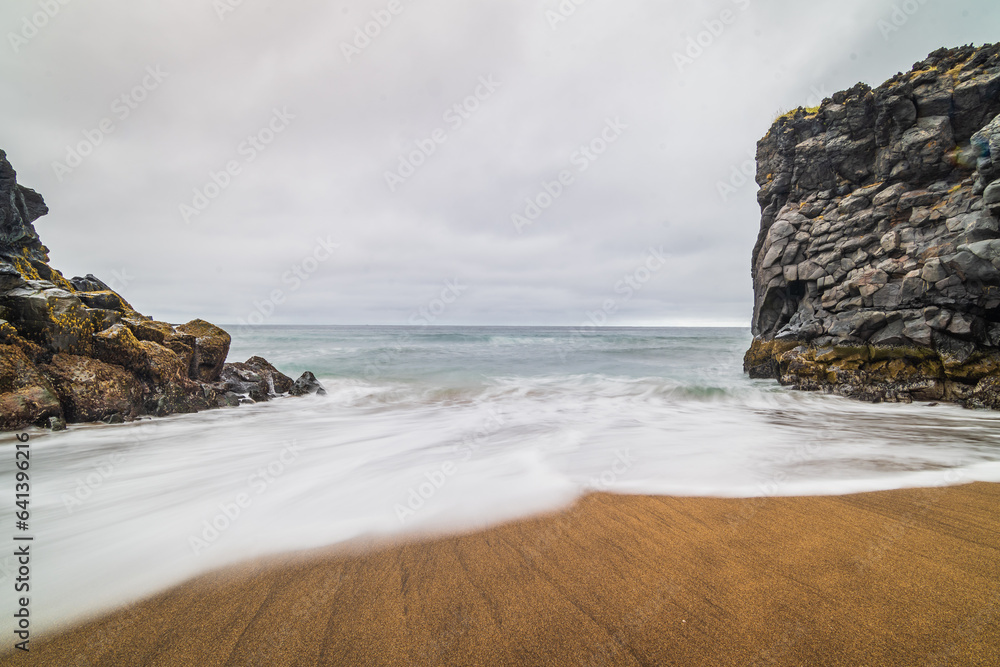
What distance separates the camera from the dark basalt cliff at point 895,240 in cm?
839

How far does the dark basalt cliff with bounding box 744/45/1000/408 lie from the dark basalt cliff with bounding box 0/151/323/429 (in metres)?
15.1

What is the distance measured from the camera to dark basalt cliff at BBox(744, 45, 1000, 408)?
8391 millimetres

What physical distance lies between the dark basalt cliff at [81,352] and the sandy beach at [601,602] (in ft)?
20.1

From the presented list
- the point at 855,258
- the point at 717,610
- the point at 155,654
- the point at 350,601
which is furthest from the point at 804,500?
the point at 855,258

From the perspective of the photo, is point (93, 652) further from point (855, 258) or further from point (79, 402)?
point (855, 258)

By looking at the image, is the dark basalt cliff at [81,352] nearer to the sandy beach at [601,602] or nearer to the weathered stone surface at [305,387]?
the weathered stone surface at [305,387]

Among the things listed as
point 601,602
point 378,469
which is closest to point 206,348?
point 378,469

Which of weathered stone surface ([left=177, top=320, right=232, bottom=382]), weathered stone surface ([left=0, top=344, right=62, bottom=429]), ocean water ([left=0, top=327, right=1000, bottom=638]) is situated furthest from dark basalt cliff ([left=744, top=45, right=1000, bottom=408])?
weathered stone surface ([left=0, top=344, right=62, bottom=429])

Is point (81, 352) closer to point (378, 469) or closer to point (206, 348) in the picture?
point (206, 348)

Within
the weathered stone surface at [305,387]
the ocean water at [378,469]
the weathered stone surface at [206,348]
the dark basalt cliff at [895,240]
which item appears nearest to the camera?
the ocean water at [378,469]

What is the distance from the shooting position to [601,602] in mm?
2084

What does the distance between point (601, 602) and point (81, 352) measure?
8.94 m

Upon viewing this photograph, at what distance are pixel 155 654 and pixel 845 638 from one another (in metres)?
3.21

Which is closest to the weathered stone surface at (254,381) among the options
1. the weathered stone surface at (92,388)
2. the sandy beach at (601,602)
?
the weathered stone surface at (92,388)
